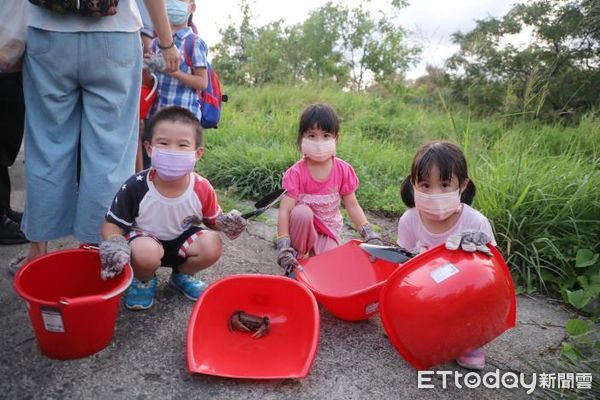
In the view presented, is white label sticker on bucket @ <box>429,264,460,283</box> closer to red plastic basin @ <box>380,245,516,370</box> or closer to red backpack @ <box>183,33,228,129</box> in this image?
red plastic basin @ <box>380,245,516,370</box>

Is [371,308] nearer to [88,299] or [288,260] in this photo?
[288,260]

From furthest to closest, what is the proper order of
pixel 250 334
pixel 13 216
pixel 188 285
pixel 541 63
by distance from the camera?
1. pixel 541 63
2. pixel 13 216
3. pixel 188 285
4. pixel 250 334

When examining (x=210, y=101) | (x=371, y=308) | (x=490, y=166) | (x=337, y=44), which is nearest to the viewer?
(x=371, y=308)

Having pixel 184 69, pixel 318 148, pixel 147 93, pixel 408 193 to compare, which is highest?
pixel 184 69

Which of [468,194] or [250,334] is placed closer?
[250,334]

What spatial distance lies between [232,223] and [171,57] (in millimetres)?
816

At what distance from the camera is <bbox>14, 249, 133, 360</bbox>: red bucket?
1420mm

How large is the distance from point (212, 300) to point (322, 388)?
1.76 feet

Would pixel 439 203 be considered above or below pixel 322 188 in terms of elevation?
above

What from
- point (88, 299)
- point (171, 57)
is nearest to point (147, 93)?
point (171, 57)

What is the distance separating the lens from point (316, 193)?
2.44 m

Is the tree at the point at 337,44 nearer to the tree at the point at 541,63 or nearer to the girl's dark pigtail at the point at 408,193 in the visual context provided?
the tree at the point at 541,63

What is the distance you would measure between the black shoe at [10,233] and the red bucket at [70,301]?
2.55 ft

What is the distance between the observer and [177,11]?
2490 mm
